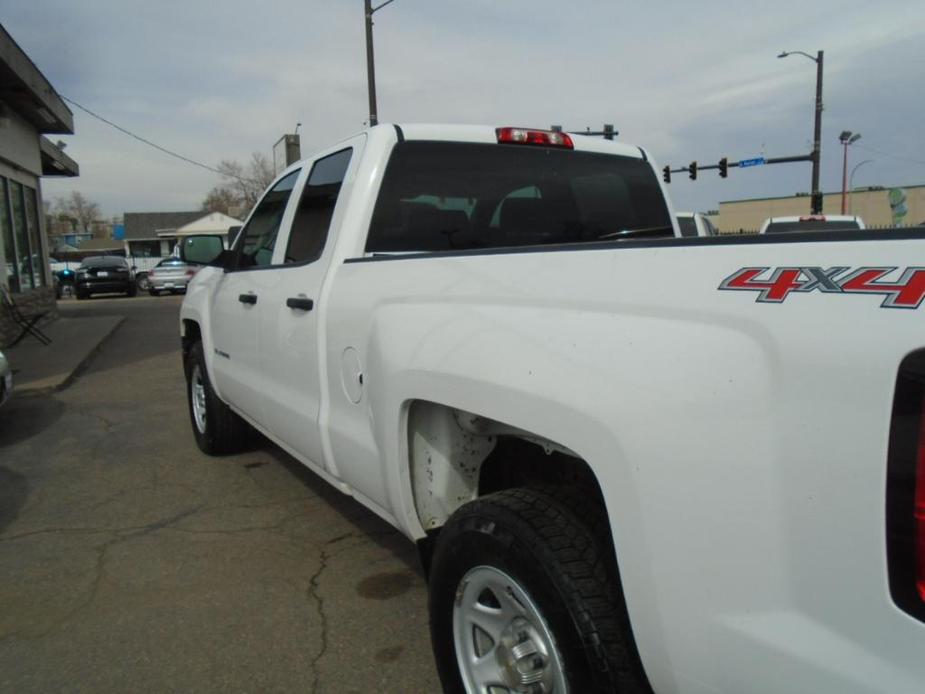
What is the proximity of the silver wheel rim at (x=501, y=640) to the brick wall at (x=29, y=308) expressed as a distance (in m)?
11.3

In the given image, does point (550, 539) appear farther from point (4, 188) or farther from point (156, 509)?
point (4, 188)

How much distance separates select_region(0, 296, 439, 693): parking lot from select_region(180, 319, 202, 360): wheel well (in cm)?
81

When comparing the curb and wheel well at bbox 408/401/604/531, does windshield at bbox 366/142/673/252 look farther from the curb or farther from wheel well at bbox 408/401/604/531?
Result: the curb

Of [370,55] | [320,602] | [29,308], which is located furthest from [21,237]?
[320,602]

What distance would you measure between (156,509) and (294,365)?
1.83m

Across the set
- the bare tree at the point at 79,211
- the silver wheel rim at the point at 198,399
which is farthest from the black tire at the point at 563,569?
the bare tree at the point at 79,211

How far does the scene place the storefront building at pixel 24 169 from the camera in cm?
1147

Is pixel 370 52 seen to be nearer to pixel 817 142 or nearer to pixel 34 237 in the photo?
pixel 34 237

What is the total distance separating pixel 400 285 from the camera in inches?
95.8

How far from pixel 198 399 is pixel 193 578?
2349mm

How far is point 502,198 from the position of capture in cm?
346

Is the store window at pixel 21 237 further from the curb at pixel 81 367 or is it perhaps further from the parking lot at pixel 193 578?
the parking lot at pixel 193 578

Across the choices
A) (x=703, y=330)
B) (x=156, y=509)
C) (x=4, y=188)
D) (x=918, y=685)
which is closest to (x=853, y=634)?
(x=918, y=685)

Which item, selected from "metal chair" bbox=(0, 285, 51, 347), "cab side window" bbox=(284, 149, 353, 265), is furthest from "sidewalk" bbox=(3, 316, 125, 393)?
"cab side window" bbox=(284, 149, 353, 265)
